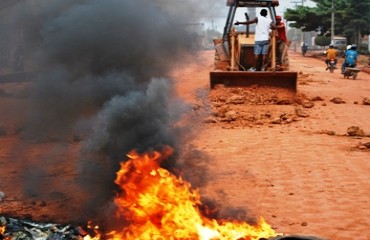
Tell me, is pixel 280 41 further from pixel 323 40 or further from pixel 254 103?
pixel 323 40

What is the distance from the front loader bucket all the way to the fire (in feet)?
28.1

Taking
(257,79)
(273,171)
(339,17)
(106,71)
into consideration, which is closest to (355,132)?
(273,171)

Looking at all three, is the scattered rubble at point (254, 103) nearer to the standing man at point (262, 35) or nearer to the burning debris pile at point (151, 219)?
the standing man at point (262, 35)

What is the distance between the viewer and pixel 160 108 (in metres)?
5.66

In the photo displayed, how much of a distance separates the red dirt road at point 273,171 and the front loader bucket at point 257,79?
1345mm

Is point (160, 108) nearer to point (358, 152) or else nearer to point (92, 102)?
point (92, 102)

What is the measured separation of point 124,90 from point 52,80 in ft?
3.27

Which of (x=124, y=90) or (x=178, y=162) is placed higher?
(x=124, y=90)

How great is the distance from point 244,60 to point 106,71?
9.97 meters

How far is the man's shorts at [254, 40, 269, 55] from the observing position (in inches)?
563

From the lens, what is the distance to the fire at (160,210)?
463 cm

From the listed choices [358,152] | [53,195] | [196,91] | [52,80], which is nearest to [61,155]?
[53,195]

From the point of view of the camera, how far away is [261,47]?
47.2 ft

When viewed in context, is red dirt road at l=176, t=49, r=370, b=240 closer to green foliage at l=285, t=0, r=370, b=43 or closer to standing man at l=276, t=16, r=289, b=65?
standing man at l=276, t=16, r=289, b=65
